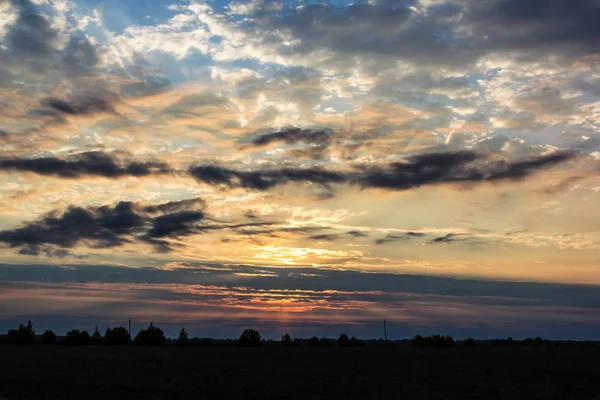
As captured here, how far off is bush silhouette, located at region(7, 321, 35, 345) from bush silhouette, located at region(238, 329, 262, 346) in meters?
40.8

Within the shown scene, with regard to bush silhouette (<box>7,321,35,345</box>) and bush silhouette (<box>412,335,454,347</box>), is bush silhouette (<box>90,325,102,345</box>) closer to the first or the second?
bush silhouette (<box>7,321,35,345</box>)

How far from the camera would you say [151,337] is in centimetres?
11600

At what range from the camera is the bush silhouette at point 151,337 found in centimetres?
11511

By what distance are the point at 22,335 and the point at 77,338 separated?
405 inches

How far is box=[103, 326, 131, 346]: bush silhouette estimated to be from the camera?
11488 cm

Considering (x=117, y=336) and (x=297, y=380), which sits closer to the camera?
(x=297, y=380)

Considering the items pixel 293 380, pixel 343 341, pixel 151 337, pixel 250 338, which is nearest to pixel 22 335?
pixel 151 337

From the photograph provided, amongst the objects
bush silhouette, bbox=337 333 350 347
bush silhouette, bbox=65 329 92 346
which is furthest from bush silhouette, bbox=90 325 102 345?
bush silhouette, bbox=337 333 350 347

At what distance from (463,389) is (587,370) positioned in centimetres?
2110

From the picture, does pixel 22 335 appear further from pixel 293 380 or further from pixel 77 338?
pixel 293 380

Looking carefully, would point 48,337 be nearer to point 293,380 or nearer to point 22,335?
point 22,335

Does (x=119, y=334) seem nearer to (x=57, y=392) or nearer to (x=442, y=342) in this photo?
(x=442, y=342)

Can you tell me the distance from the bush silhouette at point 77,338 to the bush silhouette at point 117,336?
11.2ft

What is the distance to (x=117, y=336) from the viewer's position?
116m
